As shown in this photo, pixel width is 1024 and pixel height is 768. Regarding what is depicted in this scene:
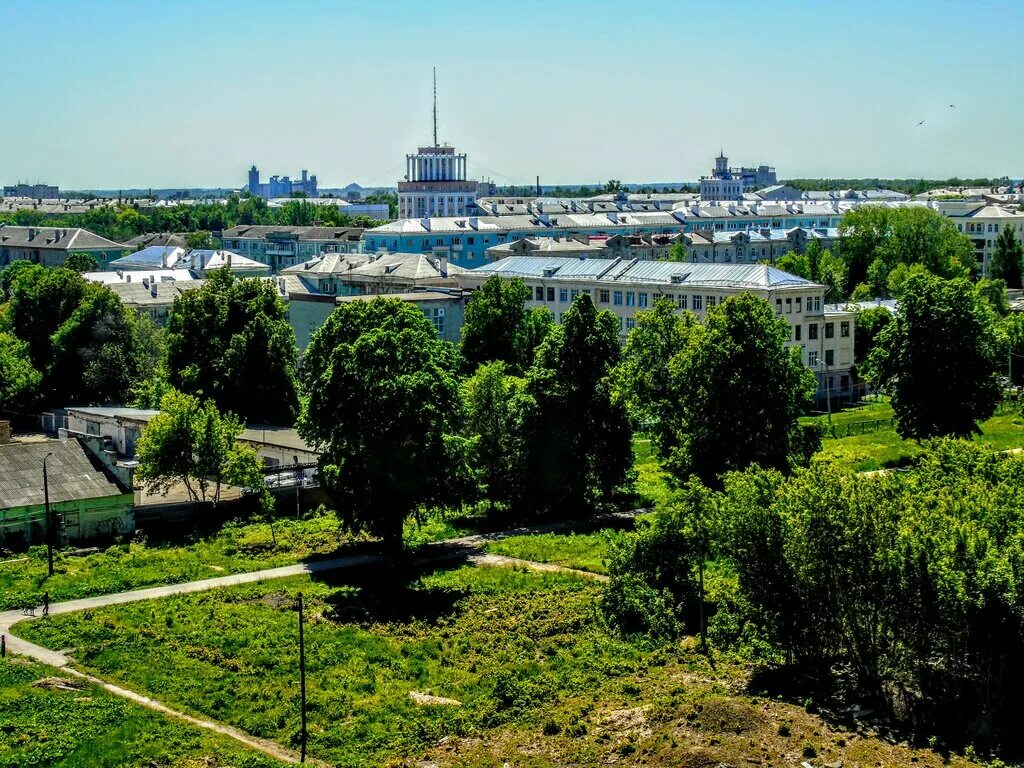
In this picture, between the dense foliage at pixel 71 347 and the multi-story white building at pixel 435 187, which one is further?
the multi-story white building at pixel 435 187

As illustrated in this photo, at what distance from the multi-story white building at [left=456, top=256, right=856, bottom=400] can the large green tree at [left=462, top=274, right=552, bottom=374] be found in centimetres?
463

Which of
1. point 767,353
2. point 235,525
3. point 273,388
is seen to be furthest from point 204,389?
point 767,353

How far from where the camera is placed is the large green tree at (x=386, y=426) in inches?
1607

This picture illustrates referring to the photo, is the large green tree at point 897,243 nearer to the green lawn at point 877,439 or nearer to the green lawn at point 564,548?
the green lawn at point 877,439

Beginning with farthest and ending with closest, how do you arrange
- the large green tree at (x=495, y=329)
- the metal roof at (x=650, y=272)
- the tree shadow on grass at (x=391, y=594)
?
the metal roof at (x=650, y=272), the large green tree at (x=495, y=329), the tree shadow on grass at (x=391, y=594)

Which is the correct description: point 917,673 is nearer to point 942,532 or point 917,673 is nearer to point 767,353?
point 942,532

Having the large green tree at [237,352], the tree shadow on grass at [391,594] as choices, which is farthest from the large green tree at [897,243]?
the tree shadow on grass at [391,594]

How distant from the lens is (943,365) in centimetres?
5234

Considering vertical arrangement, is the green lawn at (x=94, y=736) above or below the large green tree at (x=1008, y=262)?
below

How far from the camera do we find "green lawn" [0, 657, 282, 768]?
25.9 metres

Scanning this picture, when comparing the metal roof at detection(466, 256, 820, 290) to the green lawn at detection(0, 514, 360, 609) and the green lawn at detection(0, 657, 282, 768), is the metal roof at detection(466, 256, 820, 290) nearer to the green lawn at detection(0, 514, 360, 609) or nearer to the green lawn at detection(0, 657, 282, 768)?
the green lawn at detection(0, 514, 360, 609)

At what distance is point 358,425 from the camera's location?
41.3 m

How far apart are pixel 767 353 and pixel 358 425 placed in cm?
1479

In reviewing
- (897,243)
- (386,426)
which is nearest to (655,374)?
(386,426)
